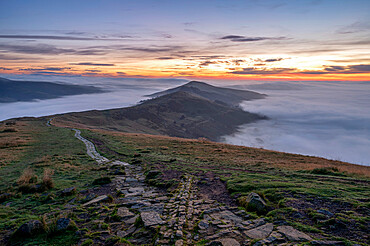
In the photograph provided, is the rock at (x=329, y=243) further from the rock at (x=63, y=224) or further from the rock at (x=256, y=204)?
the rock at (x=63, y=224)

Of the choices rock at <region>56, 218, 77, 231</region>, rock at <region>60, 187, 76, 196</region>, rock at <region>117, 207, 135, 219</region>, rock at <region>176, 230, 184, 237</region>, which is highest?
rock at <region>176, 230, 184, 237</region>

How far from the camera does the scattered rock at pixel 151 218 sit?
8148mm

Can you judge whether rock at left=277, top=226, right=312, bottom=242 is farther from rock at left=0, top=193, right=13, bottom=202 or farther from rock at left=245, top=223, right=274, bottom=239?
rock at left=0, top=193, right=13, bottom=202

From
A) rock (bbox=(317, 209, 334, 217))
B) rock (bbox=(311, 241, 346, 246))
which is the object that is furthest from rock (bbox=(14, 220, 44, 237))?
rock (bbox=(317, 209, 334, 217))

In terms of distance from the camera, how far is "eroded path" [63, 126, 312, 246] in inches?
278

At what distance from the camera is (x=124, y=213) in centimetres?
937

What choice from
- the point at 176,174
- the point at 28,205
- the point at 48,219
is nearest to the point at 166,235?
the point at 48,219

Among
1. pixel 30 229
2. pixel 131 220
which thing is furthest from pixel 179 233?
pixel 30 229

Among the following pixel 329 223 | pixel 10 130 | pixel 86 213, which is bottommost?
pixel 10 130

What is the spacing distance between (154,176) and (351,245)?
38.3ft

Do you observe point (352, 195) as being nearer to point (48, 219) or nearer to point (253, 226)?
point (253, 226)

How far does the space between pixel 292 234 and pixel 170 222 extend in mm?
4422

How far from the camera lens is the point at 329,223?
309 inches

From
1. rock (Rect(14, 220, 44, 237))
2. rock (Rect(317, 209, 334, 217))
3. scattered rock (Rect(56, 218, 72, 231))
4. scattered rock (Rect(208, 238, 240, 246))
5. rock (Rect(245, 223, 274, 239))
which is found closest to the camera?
scattered rock (Rect(208, 238, 240, 246))
